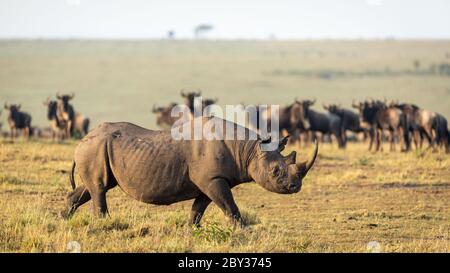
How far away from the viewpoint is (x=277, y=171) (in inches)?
402

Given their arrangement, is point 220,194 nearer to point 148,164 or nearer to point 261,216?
point 148,164

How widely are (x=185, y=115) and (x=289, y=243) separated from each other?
755 inches

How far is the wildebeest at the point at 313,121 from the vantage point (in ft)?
103

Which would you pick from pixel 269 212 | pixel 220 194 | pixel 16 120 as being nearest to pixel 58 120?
pixel 16 120

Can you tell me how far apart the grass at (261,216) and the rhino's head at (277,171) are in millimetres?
579

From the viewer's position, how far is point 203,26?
140 meters

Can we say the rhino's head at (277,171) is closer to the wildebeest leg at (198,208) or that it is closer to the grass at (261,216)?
the grass at (261,216)

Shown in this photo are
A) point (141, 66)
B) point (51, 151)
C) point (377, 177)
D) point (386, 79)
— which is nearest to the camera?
point (377, 177)

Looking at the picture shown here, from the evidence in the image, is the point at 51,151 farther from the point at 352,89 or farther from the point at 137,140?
the point at 352,89

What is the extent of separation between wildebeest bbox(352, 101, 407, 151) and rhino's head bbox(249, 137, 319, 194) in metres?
17.6

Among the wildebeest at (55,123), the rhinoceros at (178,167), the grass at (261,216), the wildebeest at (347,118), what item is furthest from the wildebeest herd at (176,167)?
the wildebeest at (347,118)

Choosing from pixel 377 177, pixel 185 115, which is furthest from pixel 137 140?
pixel 185 115

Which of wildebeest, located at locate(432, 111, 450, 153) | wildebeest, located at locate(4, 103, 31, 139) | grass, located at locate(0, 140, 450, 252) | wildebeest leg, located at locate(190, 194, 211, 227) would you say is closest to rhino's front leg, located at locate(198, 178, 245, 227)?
grass, located at locate(0, 140, 450, 252)

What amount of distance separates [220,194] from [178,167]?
23.6 inches
